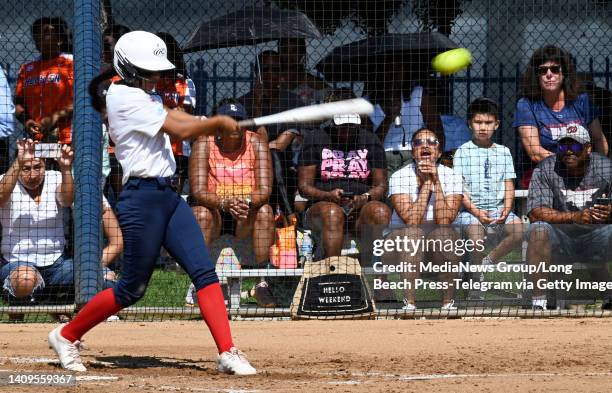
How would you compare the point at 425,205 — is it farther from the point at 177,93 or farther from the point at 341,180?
the point at 177,93

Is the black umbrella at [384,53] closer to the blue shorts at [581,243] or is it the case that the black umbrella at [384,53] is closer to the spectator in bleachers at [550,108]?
the spectator in bleachers at [550,108]

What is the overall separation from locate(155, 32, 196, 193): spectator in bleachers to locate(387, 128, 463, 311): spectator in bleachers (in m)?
1.91

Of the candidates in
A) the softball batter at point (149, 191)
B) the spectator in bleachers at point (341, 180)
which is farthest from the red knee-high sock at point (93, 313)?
the spectator in bleachers at point (341, 180)

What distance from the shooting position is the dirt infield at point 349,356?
20.1 ft

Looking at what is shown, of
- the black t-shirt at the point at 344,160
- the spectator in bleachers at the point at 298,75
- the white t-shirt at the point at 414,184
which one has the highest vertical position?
the spectator in bleachers at the point at 298,75

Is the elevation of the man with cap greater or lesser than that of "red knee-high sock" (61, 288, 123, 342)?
greater

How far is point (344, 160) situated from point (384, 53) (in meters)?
1.15

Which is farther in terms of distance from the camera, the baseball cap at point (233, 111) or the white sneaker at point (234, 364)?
the baseball cap at point (233, 111)

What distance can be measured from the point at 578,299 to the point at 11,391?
18.7 feet

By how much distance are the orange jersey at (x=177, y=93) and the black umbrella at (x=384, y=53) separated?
4.46ft

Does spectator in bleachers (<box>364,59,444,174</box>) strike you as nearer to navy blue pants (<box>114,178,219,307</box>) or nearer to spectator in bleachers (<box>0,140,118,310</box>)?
spectator in bleachers (<box>0,140,118,310</box>)

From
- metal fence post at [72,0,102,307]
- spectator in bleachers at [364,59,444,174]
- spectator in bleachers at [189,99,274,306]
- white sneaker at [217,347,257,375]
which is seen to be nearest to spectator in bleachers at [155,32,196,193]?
spectator in bleachers at [189,99,274,306]

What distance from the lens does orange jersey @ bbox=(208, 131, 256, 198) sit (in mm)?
10242

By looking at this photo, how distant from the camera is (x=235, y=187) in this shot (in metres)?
10.3
